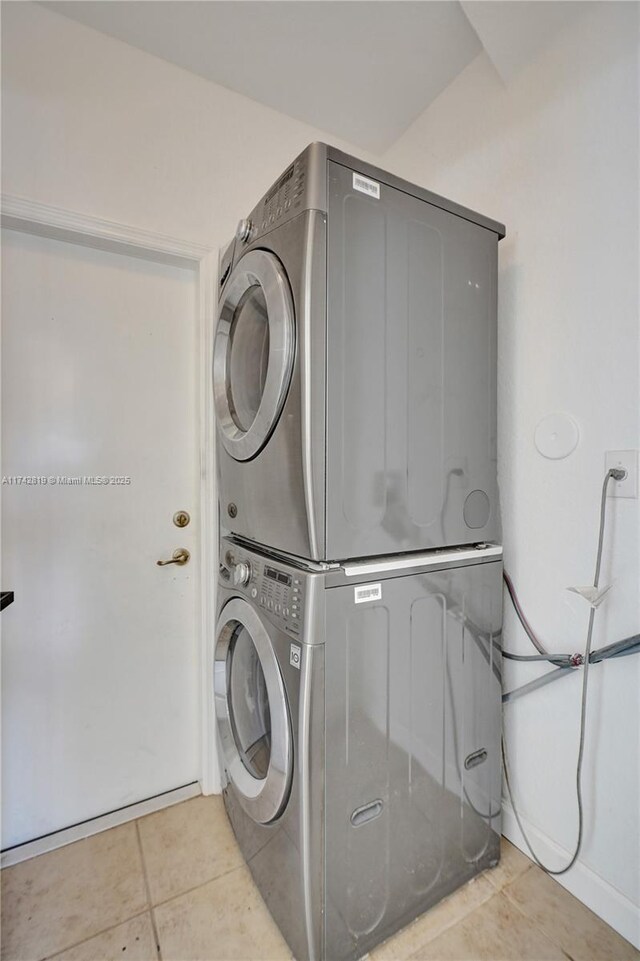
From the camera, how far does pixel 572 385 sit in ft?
4.11

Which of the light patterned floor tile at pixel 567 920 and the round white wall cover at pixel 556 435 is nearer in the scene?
the light patterned floor tile at pixel 567 920

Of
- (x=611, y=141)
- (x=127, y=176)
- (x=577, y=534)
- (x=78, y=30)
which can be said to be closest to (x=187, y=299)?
(x=127, y=176)

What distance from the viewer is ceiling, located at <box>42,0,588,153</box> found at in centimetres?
133

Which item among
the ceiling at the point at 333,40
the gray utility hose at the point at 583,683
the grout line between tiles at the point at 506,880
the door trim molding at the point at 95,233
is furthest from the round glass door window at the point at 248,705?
the ceiling at the point at 333,40

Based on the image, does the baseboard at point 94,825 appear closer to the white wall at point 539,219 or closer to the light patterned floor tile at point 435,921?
the light patterned floor tile at point 435,921

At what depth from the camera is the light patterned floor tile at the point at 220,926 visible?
→ 1.09m

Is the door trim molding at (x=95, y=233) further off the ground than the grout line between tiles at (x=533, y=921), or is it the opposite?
the door trim molding at (x=95, y=233)

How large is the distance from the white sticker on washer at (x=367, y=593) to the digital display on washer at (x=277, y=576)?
6.6 inches

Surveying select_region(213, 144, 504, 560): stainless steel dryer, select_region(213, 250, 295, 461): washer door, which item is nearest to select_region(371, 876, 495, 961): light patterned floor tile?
select_region(213, 144, 504, 560): stainless steel dryer

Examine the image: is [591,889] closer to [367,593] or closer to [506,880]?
[506,880]

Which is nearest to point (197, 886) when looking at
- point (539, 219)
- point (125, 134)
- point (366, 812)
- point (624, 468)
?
point (366, 812)

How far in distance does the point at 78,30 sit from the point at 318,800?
2461mm

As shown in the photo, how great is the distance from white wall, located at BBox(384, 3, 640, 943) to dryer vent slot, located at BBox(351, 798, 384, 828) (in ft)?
2.04

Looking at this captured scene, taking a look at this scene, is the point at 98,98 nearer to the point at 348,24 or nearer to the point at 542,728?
the point at 348,24
